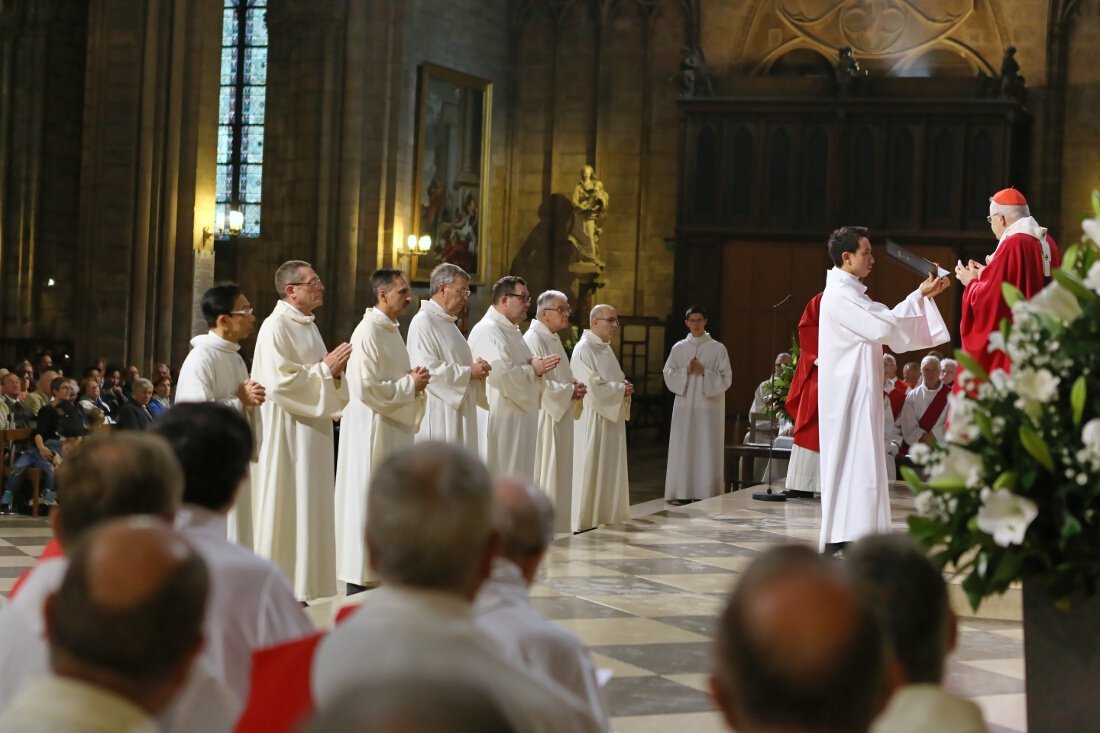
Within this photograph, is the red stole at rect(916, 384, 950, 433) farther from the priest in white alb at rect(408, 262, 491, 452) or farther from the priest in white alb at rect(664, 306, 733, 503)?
the priest in white alb at rect(408, 262, 491, 452)

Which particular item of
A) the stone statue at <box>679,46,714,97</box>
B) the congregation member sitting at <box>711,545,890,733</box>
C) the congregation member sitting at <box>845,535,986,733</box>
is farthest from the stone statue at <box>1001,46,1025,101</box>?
the congregation member sitting at <box>711,545,890,733</box>

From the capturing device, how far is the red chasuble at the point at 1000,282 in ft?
22.4

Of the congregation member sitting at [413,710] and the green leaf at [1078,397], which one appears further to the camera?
the green leaf at [1078,397]

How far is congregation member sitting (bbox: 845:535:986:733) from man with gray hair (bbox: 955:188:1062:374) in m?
4.36

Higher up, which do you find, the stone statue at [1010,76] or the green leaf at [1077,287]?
the stone statue at [1010,76]

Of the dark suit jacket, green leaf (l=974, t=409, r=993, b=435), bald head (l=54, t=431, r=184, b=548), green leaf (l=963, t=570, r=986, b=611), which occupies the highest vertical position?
green leaf (l=974, t=409, r=993, b=435)

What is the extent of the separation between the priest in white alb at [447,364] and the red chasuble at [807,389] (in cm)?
213

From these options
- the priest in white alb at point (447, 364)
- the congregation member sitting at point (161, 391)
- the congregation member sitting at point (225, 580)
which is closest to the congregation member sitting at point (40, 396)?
the congregation member sitting at point (161, 391)

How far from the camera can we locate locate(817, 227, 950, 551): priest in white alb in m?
7.94

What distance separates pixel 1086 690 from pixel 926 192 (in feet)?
62.1

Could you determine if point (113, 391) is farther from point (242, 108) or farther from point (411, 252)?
point (242, 108)

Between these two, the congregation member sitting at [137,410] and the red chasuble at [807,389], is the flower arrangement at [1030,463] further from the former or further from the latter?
the congregation member sitting at [137,410]

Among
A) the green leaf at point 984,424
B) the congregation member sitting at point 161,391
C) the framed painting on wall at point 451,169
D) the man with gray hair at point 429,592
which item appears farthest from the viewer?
the framed painting on wall at point 451,169

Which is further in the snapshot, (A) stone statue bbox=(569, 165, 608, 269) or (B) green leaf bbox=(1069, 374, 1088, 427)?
(A) stone statue bbox=(569, 165, 608, 269)
